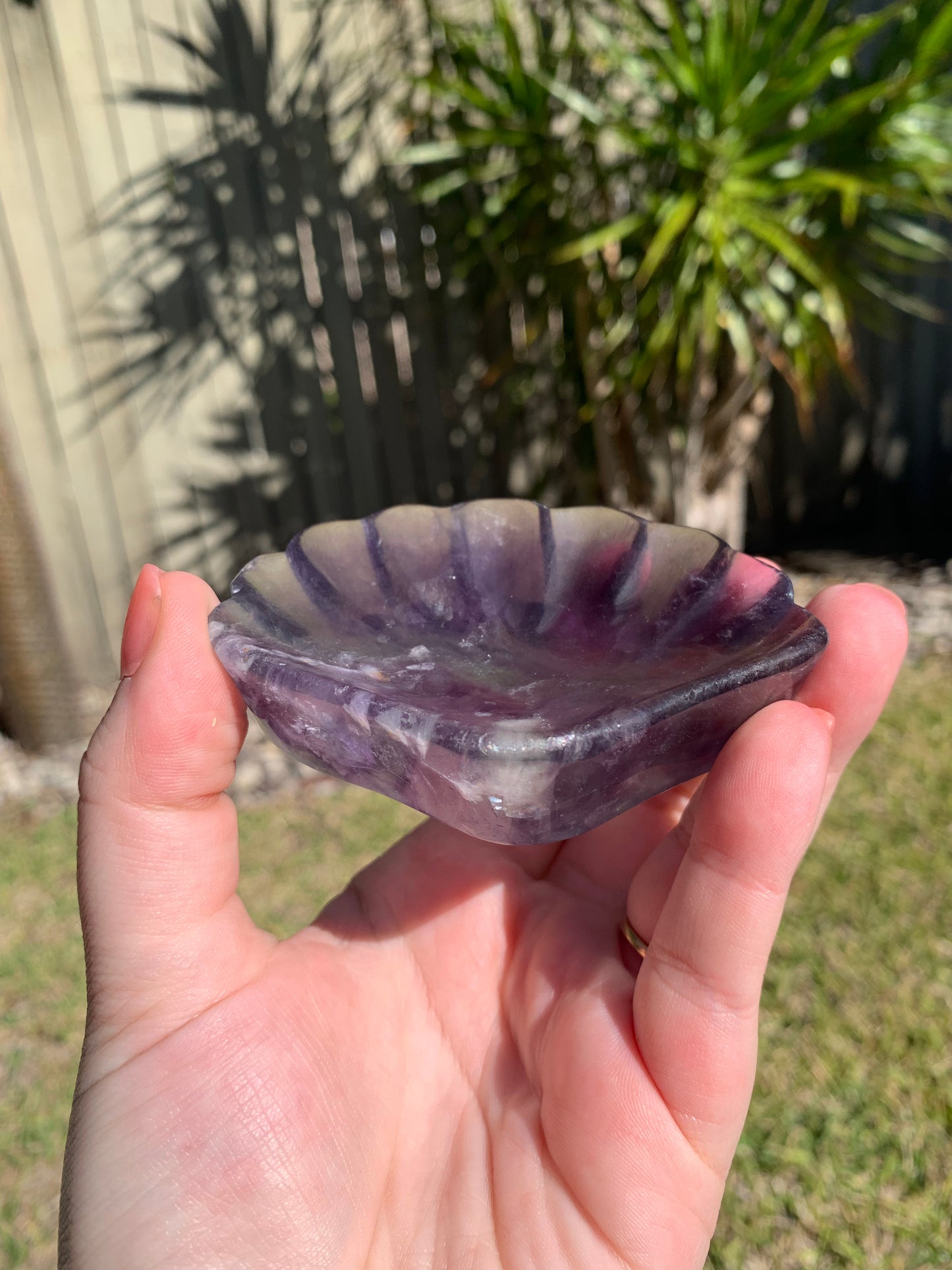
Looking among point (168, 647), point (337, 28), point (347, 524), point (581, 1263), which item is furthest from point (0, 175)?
point (581, 1263)

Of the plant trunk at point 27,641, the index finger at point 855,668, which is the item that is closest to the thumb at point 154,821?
the index finger at point 855,668

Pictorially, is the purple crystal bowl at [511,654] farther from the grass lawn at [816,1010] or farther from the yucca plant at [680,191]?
the yucca plant at [680,191]

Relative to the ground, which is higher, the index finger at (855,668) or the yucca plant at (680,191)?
the yucca plant at (680,191)

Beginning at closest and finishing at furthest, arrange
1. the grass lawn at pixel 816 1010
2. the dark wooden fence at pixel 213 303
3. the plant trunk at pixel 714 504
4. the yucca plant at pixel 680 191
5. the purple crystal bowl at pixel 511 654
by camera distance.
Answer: the purple crystal bowl at pixel 511 654 < the grass lawn at pixel 816 1010 < the yucca plant at pixel 680 191 < the dark wooden fence at pixel 213 303 < the plant trunk at pixel 714 504

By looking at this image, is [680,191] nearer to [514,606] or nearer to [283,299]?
[283,299]

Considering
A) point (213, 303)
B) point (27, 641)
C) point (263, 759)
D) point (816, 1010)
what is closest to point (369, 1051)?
point (816, 1010)

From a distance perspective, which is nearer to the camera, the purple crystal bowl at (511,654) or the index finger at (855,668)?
the purple crystal bowl at (511,654)

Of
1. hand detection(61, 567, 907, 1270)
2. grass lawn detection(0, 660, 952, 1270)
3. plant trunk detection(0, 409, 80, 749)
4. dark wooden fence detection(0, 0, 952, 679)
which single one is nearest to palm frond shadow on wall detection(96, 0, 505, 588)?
dark wooden fence detection(0, 0, 952, 679)
